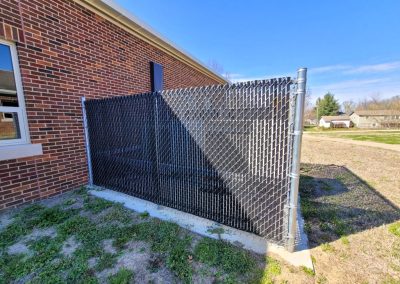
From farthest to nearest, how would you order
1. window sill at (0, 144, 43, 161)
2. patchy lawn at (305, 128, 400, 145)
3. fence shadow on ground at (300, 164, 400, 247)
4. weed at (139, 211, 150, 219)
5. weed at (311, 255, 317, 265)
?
patchy lawn at (305, 128, 400, 145), window sill at (0, 144, 43, 161), weed at (139, 211, 150, 219), fence shadow on ground at (300, 164, 400, 247), weed at (311, 255, 317, 265)

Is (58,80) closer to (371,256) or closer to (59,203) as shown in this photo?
(59,203)

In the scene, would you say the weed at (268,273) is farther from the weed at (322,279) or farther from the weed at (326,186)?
the weed at (326,186)

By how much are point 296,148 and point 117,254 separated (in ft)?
7.32

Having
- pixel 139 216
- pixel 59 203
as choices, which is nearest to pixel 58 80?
pixel 59 203

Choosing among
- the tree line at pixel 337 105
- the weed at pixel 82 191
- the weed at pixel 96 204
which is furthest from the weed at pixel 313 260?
the tree line at pixel 337 105

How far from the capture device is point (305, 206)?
3.45 meters

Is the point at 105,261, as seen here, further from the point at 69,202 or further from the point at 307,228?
the point at 307,228

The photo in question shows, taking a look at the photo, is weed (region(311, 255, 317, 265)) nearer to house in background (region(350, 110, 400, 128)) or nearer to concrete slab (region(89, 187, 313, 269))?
concrete slab (region(89, 187, 313, 269))

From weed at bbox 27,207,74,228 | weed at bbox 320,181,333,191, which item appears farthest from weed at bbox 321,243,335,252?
weed at bbox 27,207,74,228

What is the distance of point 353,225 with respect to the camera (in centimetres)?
284

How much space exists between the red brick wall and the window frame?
65 mm

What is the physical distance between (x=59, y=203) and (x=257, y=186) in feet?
11.2

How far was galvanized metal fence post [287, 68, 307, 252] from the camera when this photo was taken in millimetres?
1976

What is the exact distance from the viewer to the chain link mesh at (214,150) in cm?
226
